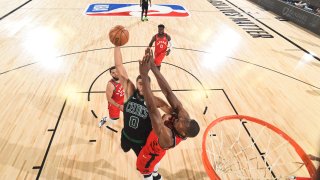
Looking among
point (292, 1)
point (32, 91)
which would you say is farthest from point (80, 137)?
point (292, 1)

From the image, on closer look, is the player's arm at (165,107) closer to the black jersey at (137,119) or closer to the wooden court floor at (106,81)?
the black jersey at (137,119)

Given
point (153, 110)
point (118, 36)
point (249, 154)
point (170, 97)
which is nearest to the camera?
point (153, 110)

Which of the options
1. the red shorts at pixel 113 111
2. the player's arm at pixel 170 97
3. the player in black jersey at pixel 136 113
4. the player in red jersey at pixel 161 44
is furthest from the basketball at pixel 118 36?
the player in red jersey at pixel 161 44

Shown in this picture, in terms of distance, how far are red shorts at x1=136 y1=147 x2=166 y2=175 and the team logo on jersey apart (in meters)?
10.2

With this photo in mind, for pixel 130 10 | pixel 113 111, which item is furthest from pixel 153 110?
pixel 130 10

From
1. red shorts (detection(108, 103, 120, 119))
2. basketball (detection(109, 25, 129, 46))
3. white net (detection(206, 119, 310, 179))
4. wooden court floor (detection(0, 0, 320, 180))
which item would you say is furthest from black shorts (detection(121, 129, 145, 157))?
basketball (detection(109, 25, 129, 46))

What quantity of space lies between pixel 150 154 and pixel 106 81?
3886 mm

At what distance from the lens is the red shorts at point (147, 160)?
3.43 m

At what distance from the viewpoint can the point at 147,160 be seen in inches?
138

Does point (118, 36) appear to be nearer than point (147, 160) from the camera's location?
No

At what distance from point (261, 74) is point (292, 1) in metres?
9.19

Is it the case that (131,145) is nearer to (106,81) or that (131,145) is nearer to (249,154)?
(249,154)

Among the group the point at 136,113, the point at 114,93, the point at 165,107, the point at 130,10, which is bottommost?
the point at 130,10

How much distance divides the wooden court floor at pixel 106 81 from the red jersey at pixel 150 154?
0.78 meters
